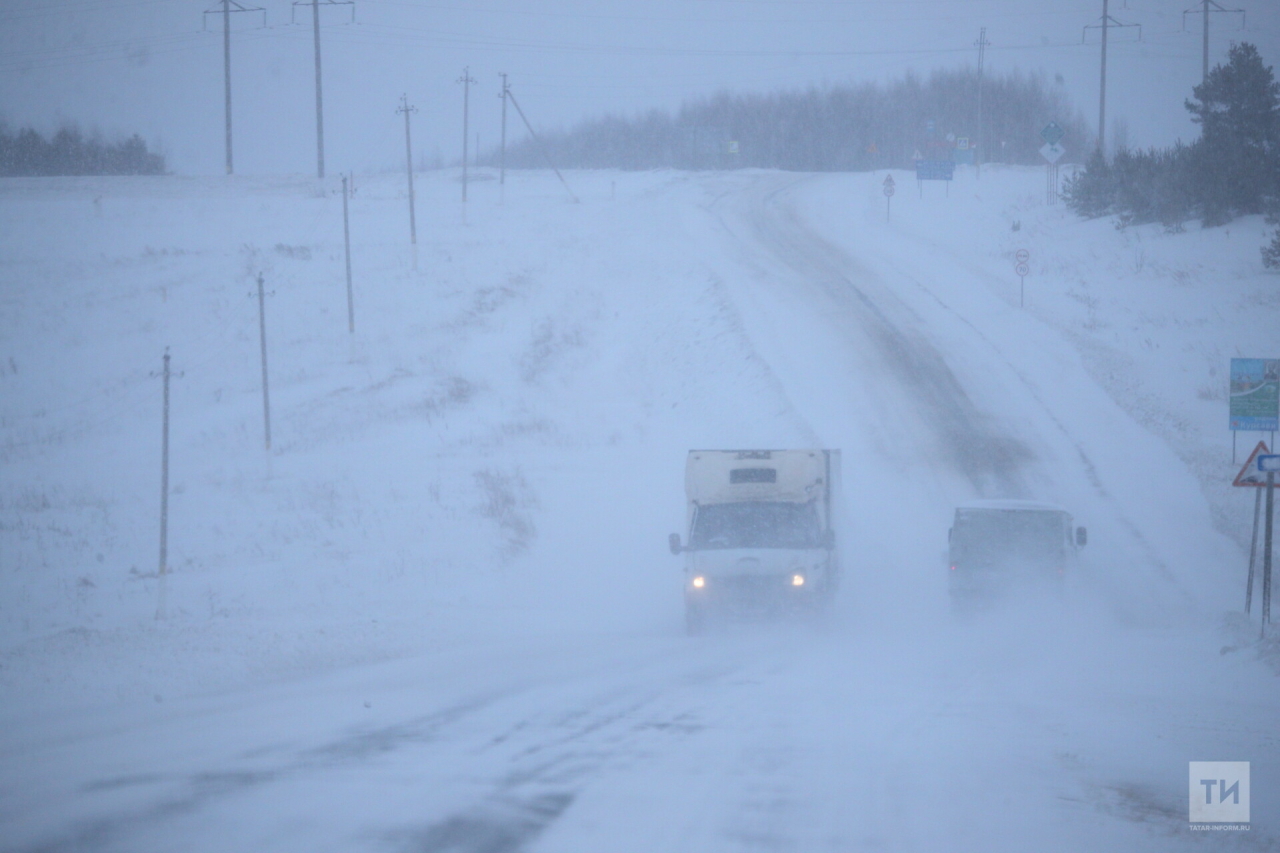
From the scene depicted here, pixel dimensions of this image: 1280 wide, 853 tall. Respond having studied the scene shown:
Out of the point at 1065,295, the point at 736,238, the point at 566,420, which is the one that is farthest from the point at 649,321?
the point at 1065,295

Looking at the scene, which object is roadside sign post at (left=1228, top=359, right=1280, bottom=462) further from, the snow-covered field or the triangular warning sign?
the snow-covered field

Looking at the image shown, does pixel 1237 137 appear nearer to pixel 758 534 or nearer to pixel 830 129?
pixel 758 534

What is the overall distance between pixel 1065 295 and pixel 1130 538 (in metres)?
17.5

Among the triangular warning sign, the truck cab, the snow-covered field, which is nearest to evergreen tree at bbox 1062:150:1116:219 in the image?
the snow-covered field

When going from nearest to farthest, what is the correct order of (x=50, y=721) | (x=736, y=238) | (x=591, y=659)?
(x=50, y=721) → (x=591, y=659) → (x=736, y=238)

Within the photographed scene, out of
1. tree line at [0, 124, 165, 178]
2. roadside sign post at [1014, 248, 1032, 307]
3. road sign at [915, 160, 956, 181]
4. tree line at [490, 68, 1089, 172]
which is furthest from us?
tree line at [490, 68, 1089, 172]

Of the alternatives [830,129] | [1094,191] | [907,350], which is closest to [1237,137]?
[1094,191]

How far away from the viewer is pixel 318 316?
41219mm

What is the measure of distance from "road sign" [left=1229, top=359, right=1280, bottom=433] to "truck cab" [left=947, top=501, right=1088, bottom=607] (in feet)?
11.6

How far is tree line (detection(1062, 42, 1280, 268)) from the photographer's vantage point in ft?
126

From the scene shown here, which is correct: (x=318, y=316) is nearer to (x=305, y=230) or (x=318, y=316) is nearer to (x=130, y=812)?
(x=305, y=230)

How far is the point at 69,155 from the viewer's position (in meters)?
79.8

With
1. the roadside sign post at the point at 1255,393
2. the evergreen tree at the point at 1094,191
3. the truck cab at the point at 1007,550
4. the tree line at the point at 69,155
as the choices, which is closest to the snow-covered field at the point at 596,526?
the truck cab at the point at 1007,550

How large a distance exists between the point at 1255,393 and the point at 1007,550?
17.2ft
